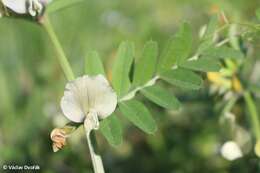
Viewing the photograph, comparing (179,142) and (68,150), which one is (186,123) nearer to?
(179,142)

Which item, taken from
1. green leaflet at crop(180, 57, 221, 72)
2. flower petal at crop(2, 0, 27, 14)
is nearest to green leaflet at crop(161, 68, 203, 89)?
green leaflet at crop(180, 57, 221, 72)

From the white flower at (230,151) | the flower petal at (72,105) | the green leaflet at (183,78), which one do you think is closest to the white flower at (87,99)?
the flower petal at (72,105)

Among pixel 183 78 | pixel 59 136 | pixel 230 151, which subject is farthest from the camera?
pixel 230 151

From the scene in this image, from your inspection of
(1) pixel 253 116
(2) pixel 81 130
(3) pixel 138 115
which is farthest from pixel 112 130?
(2) pixel 81 130

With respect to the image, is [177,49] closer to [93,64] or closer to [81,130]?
[93,64]

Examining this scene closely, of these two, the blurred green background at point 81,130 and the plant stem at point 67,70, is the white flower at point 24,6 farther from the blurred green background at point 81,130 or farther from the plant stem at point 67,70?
the blurred green background at point 81,130

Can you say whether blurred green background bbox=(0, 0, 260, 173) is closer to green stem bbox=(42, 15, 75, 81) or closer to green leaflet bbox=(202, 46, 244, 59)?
green leaflet bbox=(202, 46, 244, 59)
